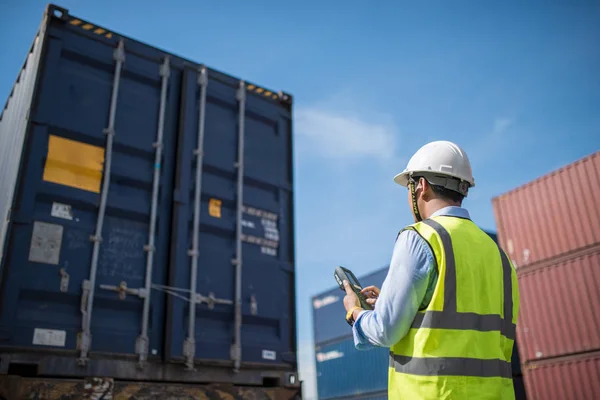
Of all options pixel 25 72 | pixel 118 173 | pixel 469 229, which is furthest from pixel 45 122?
pixel 469 229

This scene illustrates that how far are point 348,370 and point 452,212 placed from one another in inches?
801

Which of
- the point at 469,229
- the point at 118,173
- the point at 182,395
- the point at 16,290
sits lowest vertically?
the point at 182,395

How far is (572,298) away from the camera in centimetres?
1001

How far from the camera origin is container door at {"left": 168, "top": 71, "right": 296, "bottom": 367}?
566 centimetres

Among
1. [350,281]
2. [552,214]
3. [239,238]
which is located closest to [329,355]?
[552,214]

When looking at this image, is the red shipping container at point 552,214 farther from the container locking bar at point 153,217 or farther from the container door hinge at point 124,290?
the container door hinge at point 124,290

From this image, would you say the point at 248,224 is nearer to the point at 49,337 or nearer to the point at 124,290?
the point at 124,290

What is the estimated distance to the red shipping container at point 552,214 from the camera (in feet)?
33.2

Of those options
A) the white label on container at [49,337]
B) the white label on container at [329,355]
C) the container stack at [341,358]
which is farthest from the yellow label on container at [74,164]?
the white label on container at [329,355]

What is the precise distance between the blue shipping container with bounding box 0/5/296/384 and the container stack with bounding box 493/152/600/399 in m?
6.36

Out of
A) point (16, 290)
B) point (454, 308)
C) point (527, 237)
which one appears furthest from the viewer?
point (527, 237)

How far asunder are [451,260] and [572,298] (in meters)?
9.46

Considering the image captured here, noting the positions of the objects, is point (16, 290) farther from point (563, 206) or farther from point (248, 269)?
point (563, 206)

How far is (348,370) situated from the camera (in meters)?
21.3
